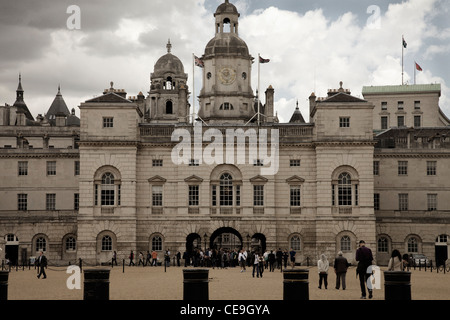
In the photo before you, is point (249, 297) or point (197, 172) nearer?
point (249, 297)

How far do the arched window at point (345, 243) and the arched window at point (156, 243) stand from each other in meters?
14.5

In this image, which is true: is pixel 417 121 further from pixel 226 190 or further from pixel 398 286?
pixel 398 286

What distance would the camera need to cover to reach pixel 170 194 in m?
68.1

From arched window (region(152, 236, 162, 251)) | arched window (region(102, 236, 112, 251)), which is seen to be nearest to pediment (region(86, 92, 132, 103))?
arched window (region(102, 236, 112, 251))

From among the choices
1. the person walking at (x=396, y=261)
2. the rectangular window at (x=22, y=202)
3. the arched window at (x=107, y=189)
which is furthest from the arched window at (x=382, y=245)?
the person walking at (x=396, y=261)

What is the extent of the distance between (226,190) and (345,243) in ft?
34.0

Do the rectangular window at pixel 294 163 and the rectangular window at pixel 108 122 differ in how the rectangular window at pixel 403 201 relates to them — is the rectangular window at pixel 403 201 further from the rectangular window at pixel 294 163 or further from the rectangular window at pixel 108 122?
the rectangular window at pixel 108 122

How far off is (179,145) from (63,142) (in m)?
39.1

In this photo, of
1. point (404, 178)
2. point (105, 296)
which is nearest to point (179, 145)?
point (404, 178)

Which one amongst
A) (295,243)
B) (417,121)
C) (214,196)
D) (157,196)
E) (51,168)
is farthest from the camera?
(417,121)

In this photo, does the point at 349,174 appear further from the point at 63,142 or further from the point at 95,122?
the point at 63,142

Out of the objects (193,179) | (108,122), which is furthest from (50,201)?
(193,179)

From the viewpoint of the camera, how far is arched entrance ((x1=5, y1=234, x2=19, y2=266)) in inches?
2847

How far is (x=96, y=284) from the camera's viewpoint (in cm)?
2723
